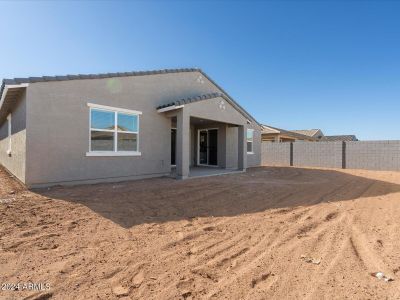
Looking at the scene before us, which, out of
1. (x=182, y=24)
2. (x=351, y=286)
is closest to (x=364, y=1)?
(x=182, y=24)

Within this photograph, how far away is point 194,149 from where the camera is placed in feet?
53.2

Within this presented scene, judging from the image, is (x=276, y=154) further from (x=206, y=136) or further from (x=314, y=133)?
(x=314, y=133)

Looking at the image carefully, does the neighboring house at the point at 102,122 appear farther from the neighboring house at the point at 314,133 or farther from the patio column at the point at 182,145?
the neighboring house at the point at 314,133

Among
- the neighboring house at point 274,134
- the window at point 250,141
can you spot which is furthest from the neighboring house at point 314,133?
the window at point 250,141

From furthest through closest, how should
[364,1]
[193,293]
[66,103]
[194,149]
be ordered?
1. [194,149]
2. [364,1]
3. [66,103]
4. [193,293]

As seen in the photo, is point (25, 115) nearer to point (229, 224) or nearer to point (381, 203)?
point (229, 224)

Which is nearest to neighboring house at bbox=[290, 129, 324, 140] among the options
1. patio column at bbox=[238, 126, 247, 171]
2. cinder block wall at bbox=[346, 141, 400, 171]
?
cinder block wall at bbox=[346, 141, 400, 171]

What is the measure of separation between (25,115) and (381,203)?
35.2 ft

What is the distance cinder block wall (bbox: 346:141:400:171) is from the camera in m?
16.0

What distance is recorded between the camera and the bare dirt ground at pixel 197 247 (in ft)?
8.40

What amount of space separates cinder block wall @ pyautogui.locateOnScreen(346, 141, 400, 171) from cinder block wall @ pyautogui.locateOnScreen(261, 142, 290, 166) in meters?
4.55

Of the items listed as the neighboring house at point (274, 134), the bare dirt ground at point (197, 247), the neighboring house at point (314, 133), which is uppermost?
the neighboring house at point (314, 133)

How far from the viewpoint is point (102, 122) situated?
905 cm

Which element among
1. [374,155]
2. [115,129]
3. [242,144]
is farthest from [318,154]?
[115,129]
